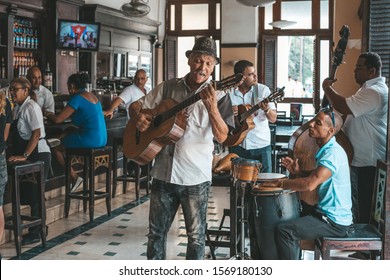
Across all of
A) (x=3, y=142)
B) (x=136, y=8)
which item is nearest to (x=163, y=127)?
(x=3, y=142)

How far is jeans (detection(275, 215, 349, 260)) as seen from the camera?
346 centimetres

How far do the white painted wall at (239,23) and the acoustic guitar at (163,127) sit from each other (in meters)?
9.95

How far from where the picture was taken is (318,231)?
3473 mm

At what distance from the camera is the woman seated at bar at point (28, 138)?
→ 477 centimetres

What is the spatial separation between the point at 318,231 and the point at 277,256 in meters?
0.36

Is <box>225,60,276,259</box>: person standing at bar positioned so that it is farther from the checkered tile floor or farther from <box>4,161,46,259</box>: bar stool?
<box>4,161,46,259</box>: bar stool

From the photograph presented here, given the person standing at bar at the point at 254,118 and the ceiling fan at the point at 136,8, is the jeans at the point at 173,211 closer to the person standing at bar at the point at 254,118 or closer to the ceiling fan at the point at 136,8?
the person standing at bar at the point at 254,118

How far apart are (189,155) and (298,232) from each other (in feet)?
2.87

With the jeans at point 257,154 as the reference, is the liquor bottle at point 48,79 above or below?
above

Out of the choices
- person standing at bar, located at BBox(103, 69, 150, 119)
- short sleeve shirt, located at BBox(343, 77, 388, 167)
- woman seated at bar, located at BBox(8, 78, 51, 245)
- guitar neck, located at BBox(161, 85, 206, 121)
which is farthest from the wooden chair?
person standing at bar, located at BBox(103, 69, 150, 119)

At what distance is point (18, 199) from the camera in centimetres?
445

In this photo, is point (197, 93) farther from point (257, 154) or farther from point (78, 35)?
point (78, 35)

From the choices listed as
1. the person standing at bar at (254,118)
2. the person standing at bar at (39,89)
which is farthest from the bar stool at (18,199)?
the person standing at bar at (39,89)
